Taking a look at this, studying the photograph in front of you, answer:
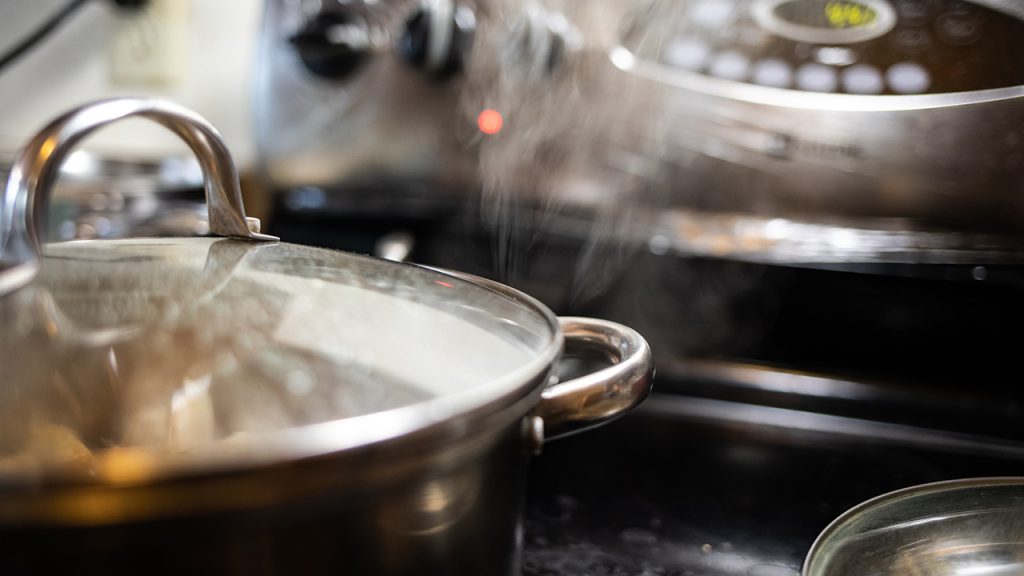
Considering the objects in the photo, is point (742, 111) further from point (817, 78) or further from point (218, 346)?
point (218, 346)

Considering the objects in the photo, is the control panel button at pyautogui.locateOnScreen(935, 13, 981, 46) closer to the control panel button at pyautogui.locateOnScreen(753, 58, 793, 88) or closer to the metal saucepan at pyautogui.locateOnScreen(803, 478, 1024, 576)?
the control panel button at pyautogui.locateOnScreen(753, 58, 793, 88)

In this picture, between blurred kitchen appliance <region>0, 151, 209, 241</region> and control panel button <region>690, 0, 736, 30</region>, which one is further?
blurred kitchen appliance <region>0, 151, 209, 241</region>

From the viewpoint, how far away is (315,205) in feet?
1.81

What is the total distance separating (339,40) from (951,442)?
1.45 feet

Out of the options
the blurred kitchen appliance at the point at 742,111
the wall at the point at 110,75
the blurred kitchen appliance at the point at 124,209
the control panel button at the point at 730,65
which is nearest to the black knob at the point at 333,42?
the blurred kitchen appliance at the point at 742,111

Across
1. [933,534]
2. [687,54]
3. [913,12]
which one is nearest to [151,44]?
[687,54]

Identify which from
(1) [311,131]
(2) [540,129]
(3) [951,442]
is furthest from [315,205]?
(3) [951,442]

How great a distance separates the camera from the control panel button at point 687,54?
44 centimetres

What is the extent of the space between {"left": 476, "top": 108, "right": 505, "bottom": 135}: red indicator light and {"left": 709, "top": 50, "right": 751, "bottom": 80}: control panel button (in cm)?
14

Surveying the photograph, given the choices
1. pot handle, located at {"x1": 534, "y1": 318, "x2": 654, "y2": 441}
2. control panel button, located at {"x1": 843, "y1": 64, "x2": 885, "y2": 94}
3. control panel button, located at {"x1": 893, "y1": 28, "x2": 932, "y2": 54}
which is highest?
control panel button, located at {"x1": 893, "y1": 28, "x2": 932, "y2": 54}

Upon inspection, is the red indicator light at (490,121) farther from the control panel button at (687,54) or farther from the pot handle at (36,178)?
the pot handle at (36,178)

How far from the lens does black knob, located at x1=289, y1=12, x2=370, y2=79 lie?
51cm

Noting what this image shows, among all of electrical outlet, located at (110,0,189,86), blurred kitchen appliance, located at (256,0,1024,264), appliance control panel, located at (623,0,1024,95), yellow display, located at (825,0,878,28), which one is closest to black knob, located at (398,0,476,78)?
blurred kitchen appliance, located at (256,0,1024,264)

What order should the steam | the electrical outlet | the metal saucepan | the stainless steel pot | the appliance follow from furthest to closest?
the electrical outlet
the steam
the appliance
the metal saucepan
the stainless steel pot
